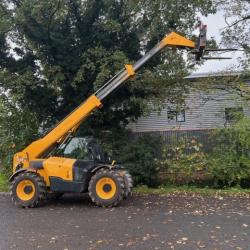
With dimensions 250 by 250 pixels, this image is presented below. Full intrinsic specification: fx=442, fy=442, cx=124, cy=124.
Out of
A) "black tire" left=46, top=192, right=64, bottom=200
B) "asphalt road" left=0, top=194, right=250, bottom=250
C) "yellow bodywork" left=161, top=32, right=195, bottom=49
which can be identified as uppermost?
"yellow bodywork" left=161, top=32, right=195, bottom=49

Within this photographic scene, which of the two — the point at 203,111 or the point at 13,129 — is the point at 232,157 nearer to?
the point at 13,129

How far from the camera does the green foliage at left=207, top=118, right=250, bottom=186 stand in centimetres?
1512

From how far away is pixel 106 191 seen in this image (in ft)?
38.5

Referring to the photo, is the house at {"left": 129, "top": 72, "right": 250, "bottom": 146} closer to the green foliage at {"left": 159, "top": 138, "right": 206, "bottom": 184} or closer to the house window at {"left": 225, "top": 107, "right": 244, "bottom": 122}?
the house window at {"left": 225, "top": 107, "right": 244, "bottom": 122}

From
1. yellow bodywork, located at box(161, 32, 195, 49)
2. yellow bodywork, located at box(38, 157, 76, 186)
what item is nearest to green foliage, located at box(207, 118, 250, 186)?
yellow bodywork, located at box(161, 32, 195, 49)

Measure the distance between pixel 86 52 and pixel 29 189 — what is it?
620cm

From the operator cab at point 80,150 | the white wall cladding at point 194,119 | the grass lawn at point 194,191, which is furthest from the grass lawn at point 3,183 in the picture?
the white wall cladding at point 194,119

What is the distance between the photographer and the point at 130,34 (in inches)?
655

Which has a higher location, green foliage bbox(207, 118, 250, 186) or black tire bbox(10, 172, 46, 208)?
green foliage bbox(207, 118, 250, 186)

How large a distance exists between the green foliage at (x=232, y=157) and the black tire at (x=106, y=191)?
198 inches

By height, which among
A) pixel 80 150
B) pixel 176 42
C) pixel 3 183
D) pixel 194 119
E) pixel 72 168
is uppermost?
pixel 176 42

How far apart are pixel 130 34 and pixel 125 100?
250cm

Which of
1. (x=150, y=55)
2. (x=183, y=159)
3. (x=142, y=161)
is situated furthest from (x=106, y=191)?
(x=183, y=159)

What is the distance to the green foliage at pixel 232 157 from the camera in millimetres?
15125
